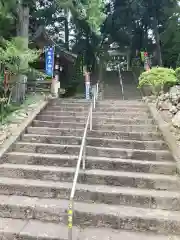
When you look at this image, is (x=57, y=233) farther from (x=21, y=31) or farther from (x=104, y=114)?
(x=21, y=31)

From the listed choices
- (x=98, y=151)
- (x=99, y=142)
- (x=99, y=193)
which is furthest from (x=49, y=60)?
(x=99, y=193)

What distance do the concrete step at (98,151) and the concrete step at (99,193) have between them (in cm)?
84

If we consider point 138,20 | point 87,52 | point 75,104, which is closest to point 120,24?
point 138,20

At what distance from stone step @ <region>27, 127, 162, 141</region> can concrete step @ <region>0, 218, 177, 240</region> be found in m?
2.34

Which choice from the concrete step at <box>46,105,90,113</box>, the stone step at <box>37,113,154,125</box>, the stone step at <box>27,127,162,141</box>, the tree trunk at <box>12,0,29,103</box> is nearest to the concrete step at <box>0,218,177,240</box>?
the stone step at <box>27,127,162,141</box>

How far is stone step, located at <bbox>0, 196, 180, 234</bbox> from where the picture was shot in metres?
3.17

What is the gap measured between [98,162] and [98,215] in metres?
1.18

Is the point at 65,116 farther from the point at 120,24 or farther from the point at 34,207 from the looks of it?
the point at 120,24

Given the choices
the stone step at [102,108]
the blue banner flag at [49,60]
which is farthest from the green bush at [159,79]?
the blue banner flag at [49,60]

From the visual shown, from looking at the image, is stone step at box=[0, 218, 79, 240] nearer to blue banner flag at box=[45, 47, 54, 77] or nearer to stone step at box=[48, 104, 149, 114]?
stone step at box=[48, 104, 149, 114]

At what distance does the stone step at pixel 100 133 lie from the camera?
5227 mm

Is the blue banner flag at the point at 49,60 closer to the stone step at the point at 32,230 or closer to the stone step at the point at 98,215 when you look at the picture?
the stone step at the point at 98,215

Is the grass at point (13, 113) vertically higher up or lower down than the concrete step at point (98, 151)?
higher up

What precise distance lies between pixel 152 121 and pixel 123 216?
3.05m
